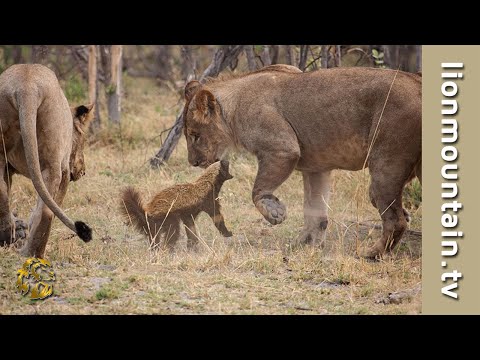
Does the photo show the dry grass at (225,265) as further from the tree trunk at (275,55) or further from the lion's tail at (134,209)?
the tree trunk at (275,55)

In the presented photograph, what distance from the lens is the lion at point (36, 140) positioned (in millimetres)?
6812

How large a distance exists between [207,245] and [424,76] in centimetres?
221

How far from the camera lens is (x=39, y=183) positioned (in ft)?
22.1

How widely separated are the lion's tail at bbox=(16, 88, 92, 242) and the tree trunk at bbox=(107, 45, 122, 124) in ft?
20.2

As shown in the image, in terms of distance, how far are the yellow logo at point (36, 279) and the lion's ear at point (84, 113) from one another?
60.7 inches

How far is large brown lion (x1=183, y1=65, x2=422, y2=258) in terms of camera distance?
7.47 meters

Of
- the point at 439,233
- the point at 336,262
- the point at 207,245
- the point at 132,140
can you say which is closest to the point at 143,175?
the point at 132,140

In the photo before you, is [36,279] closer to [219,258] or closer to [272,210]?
[219,258]

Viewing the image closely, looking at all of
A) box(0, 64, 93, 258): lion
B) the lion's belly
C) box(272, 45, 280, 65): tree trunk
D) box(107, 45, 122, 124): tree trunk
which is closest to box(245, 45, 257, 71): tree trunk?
box(272, 45, 280, 65): tree trunk

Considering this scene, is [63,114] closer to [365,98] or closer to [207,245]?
[207,245]

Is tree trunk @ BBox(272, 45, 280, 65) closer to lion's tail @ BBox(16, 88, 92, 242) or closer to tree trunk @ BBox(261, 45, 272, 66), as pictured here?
tree trunk @ BBox(261, 45, 272, 66)

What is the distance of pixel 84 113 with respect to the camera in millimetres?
8102

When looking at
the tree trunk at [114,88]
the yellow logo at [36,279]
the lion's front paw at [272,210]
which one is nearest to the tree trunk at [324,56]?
the tree trunk at [114,88]

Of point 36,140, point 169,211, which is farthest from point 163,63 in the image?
point 36,140
